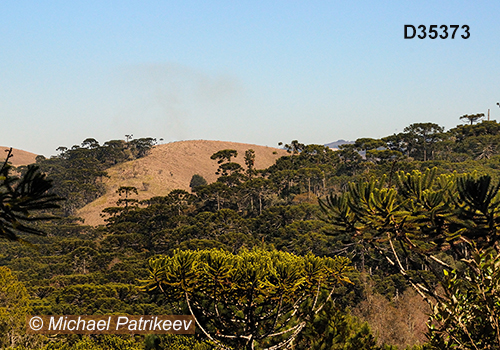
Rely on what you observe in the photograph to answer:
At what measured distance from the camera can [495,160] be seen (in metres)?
62.8

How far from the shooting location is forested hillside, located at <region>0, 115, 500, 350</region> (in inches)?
255

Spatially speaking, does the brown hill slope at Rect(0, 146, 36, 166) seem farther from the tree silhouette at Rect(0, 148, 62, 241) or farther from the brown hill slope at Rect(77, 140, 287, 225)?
the tree silhouette at Rect(0, 148, 62, 241)

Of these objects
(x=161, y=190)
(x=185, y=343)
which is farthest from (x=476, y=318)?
(x=161, y=190)

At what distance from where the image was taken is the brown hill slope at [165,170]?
8856 cm

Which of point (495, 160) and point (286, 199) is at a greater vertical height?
point (495, 160)

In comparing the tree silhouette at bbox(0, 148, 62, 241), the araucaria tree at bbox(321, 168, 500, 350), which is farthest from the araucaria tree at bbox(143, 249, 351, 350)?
the tree silhouette at bbox(0, 148, 62, 241)

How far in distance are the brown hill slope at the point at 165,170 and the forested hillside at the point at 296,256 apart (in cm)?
236

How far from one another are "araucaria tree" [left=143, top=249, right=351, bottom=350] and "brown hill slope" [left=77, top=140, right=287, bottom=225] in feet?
200

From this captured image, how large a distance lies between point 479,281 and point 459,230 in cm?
115

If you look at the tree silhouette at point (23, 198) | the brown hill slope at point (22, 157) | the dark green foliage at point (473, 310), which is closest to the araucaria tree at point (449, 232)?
the dark green foliage at point (473, 310)

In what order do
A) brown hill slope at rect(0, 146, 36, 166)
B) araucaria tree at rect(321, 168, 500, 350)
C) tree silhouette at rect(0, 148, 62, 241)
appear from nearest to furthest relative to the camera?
1. tree silhouette at rect(0, 148, 62, 241)
2. araucaria tree at rect(321, 168, 500, 350)
3. brown hill slope at rect(0, 146, 36, 166)

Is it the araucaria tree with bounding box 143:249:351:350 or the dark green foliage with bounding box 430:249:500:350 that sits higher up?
the dark green foliage with bounding box 430:249:500:350

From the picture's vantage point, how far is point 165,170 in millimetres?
107500

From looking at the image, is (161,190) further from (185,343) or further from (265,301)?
(265,301)
